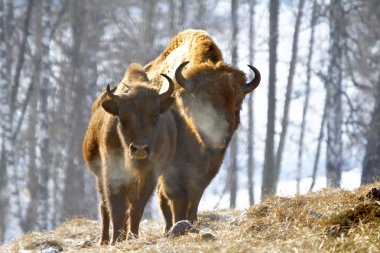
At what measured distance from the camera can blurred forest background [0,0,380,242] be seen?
25438mm

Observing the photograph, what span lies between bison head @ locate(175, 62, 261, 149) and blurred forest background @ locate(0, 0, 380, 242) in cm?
1235

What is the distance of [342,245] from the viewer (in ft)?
22.6

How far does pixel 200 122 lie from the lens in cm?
1111

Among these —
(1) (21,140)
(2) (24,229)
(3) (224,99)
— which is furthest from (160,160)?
(1) (21,140)

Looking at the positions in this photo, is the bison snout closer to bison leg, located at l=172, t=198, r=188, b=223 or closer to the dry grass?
the dry grass

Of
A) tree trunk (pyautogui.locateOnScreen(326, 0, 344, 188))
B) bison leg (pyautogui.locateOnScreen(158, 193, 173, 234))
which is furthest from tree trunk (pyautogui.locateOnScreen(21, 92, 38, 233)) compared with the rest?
bison leg (pyautogui.locateOnScreen(158, 193, 173, 234))

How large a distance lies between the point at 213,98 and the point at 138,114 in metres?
1.36

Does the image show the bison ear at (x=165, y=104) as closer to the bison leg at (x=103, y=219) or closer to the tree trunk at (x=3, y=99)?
the bison leg at (x=103, y=219)

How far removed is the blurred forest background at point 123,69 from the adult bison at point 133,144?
13213mm

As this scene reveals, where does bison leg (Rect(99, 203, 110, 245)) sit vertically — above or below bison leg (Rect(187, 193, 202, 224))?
below

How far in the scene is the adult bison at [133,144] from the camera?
32.5 ft

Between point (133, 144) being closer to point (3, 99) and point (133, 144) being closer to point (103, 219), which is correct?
point (103, 219)

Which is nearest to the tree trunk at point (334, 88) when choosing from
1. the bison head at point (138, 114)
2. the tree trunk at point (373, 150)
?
the tree trunk at point (373, 150)

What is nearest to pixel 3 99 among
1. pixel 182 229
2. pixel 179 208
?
pixel 179 208
